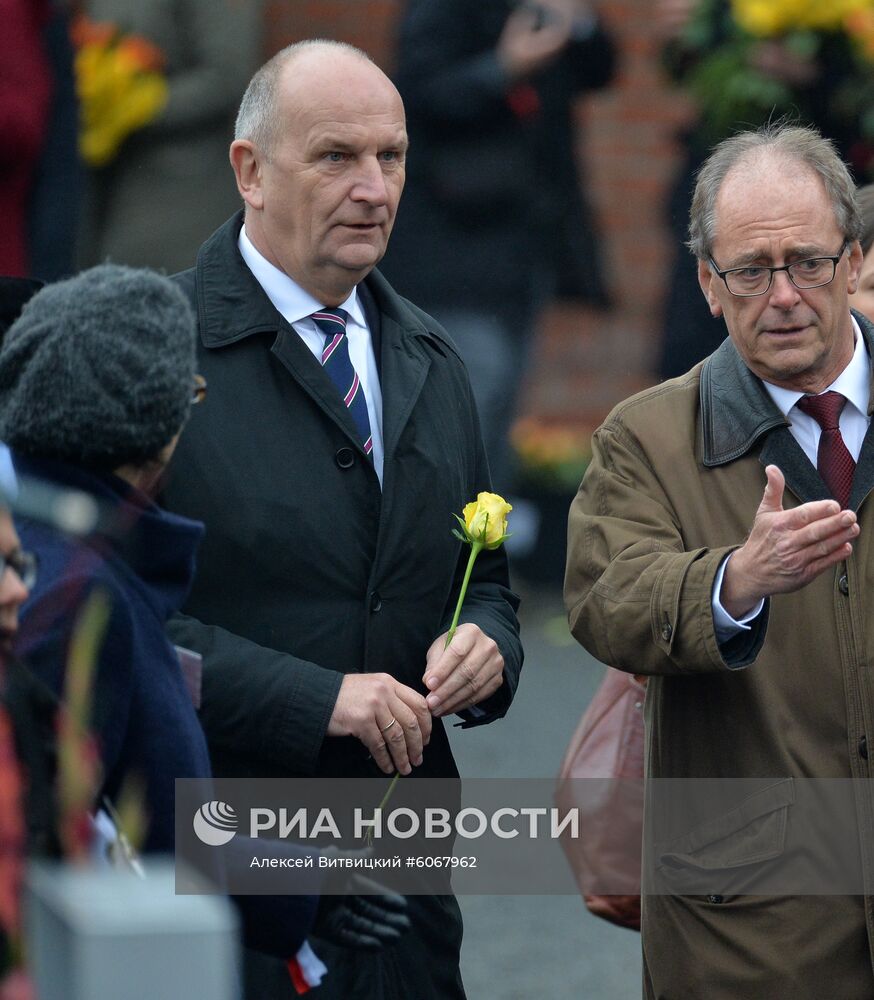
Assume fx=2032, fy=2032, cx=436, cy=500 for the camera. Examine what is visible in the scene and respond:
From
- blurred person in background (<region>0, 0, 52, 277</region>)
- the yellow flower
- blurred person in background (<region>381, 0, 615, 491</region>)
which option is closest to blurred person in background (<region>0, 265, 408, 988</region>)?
blurred person in background (<region>0, 0, 52, 277</region>)

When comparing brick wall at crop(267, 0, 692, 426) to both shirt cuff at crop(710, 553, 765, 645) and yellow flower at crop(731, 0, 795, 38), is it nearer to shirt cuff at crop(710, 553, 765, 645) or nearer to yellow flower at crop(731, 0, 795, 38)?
yellow flower at crop(731, 0, 795, 38)

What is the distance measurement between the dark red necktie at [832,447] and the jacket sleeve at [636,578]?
0.82ft

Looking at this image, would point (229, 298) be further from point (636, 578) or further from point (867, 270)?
point (867, 270)

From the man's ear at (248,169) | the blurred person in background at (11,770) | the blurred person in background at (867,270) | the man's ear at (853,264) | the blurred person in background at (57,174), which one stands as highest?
the blurred person in background at (57,174)

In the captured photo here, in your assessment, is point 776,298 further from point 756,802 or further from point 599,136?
point 599,136

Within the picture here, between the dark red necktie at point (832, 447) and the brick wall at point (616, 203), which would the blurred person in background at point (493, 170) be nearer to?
the brick wall at point (616, 203)

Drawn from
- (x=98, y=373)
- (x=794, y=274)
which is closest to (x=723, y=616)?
(x=794, y=274)

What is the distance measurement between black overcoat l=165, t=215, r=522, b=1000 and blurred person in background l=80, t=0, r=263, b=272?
3473 mm

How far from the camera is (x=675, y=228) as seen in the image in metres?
7.24

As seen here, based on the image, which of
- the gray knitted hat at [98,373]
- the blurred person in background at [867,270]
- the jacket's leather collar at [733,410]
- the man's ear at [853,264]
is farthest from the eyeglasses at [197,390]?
the blurred person in background at [867,270]

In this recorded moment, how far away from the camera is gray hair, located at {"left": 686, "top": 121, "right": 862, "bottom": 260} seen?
3332mm

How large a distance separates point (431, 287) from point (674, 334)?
2.78 ft

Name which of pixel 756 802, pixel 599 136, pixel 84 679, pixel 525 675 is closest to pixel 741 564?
pixel 756 802

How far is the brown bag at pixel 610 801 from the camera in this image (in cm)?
367
